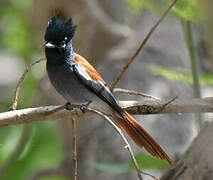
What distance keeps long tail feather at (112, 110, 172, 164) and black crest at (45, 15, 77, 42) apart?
0.64 meters

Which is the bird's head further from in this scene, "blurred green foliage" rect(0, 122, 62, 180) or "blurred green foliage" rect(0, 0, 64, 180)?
"blurred green foliage" rect(0, 122, 62, 180)

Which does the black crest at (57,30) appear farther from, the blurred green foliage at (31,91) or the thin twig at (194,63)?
the thin twig at (194,63)

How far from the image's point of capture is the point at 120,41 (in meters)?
5.81

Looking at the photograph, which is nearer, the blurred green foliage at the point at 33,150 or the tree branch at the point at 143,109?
the tree branch at the point at 143,109

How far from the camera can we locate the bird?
110 inches

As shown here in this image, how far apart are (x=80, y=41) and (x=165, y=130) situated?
1817 mm

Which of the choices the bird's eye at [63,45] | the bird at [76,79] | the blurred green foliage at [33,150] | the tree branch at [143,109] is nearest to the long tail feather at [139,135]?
the bird at [76,79]

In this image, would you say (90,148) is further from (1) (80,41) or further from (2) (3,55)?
(2) (3,55)

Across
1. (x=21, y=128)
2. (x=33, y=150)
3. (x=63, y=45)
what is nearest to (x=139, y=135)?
(x=63, y=45)

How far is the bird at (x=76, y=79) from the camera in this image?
2.78 m

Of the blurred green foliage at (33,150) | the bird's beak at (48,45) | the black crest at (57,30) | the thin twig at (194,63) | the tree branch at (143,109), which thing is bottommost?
the tree branch at (143,109)

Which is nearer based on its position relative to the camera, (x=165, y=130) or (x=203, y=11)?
(x=203, y=11)

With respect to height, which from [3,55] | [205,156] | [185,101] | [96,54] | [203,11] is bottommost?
[205,156]

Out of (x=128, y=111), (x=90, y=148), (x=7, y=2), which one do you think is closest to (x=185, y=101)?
(x=128, y=111)
